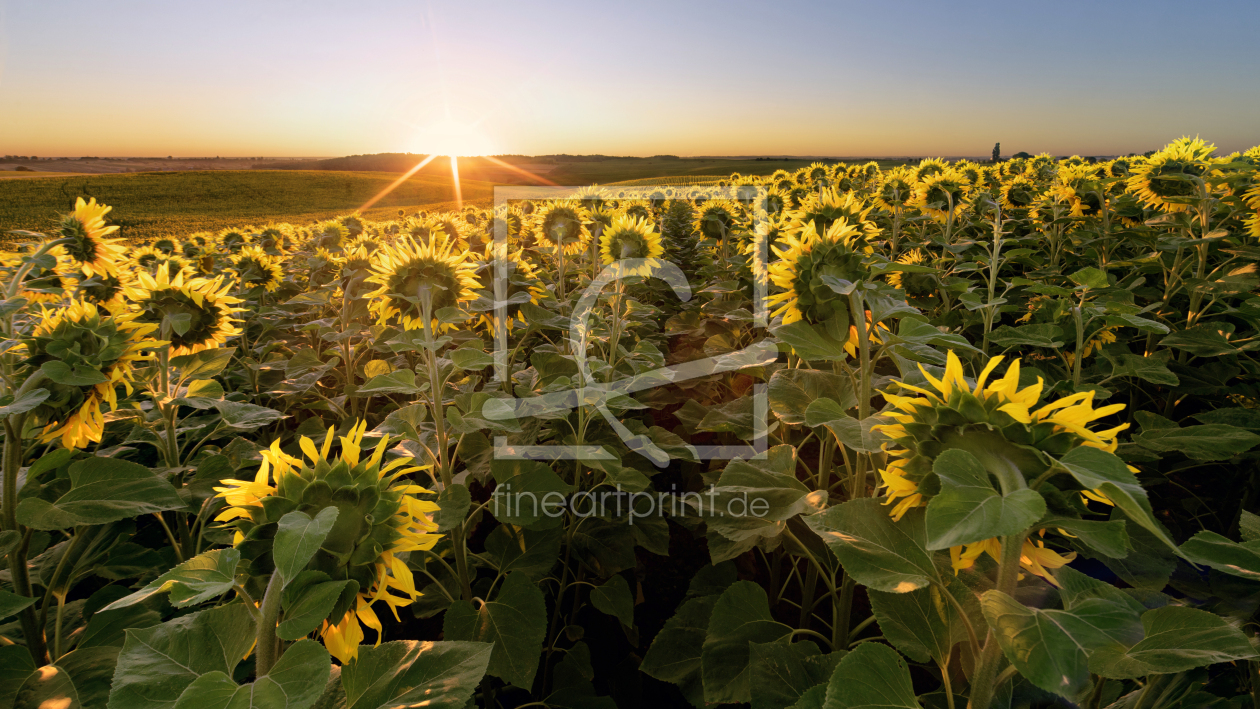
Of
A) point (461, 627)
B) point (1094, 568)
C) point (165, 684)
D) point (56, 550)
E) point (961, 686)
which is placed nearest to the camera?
point (165, 684)

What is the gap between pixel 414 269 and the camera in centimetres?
216

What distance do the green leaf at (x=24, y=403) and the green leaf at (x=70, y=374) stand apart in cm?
5

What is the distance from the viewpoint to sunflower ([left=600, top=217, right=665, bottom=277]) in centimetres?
367

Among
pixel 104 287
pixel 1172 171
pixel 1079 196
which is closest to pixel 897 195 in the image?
pixel 1079 196

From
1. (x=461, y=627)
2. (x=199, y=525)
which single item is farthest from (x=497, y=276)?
(x=461, y=627)

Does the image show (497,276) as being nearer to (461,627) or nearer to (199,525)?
(199,525)

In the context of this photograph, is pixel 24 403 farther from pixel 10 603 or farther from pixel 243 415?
pixel 243 415

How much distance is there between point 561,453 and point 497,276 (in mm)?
1384

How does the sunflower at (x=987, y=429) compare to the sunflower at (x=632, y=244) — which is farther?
the sunflower at (x=632, y=244)

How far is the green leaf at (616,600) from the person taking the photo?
206cm

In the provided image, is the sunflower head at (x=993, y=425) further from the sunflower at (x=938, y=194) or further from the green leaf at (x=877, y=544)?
the sunflower at (x=938, y=194)

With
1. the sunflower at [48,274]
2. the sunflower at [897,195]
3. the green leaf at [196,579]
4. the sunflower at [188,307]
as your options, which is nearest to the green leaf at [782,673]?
the green leaf at [196,579]

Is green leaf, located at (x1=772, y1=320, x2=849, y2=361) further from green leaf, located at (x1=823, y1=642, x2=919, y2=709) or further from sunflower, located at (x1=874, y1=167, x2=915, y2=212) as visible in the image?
sunflower, located at (x1=874, y1=167, x2=915, y2=212)

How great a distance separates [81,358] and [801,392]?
206cm
